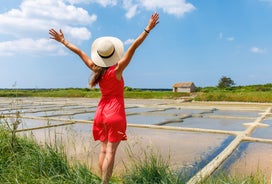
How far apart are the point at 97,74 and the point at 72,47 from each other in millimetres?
444

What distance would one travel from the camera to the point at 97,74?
2.65m

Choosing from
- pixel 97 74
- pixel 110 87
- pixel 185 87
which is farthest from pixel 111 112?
pixel 185 87

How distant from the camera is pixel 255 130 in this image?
247 inches

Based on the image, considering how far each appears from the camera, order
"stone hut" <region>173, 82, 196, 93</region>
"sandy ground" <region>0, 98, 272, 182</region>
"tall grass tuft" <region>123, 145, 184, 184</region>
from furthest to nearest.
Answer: "stone hut" <region>173, 82, 196, 93</region>
"sandy ground" <region>0, 98, 272, 182</region>
"tall grass tuft" <region>123, 145, 184, 184</region>

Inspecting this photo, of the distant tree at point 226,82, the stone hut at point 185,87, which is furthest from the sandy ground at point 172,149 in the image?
the distant tree at point 226,82

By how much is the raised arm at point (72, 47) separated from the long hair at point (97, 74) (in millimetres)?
88

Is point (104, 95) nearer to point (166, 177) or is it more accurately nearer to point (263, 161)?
point (166, 177)

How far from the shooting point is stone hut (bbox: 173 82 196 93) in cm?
3135

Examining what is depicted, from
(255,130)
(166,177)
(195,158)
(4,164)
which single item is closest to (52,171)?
(4,164)

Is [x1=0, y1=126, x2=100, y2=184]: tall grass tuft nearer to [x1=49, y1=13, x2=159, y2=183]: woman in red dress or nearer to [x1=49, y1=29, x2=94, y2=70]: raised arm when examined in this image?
[x1=49, y1=13, x2=159, y2=183]: woman in red dress

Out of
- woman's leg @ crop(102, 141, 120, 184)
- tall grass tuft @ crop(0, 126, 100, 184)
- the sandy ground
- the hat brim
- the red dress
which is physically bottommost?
the sandy ground

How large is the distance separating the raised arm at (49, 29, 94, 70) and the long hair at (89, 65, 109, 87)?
9cm

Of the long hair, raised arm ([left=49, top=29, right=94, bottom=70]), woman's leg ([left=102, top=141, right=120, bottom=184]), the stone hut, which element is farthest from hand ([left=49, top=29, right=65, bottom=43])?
the stone hut

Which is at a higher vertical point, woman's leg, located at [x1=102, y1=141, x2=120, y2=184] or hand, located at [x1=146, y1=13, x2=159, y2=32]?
hand, located at [x1=146, y1=13, x2=159, y2=32]
